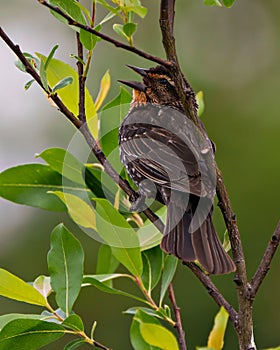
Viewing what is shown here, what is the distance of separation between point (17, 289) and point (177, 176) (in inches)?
36.8

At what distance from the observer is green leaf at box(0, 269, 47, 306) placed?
7.23 ft

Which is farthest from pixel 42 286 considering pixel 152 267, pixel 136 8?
pixel 136 8

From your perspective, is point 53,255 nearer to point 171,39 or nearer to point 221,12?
point 171,39

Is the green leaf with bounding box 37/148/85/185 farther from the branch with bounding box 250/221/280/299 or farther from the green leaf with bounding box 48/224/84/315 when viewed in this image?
the branch with bounding box 250/221/280/299

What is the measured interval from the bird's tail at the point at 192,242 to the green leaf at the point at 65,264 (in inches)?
14.7

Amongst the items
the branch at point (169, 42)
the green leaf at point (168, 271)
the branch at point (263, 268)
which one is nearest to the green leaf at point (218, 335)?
the branch at point (263, 268)

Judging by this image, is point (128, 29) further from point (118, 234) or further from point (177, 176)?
point (177, 176)

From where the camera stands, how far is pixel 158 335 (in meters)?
1.56

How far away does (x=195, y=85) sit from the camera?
23.5 ft

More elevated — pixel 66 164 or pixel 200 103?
pixel 66 164

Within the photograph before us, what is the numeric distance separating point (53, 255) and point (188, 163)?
0.84m

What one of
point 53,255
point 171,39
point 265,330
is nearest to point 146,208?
point 53,255

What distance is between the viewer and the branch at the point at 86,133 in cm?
208

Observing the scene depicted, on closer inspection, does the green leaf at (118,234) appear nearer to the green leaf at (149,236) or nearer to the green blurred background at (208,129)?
the green leaf at (149,236)
